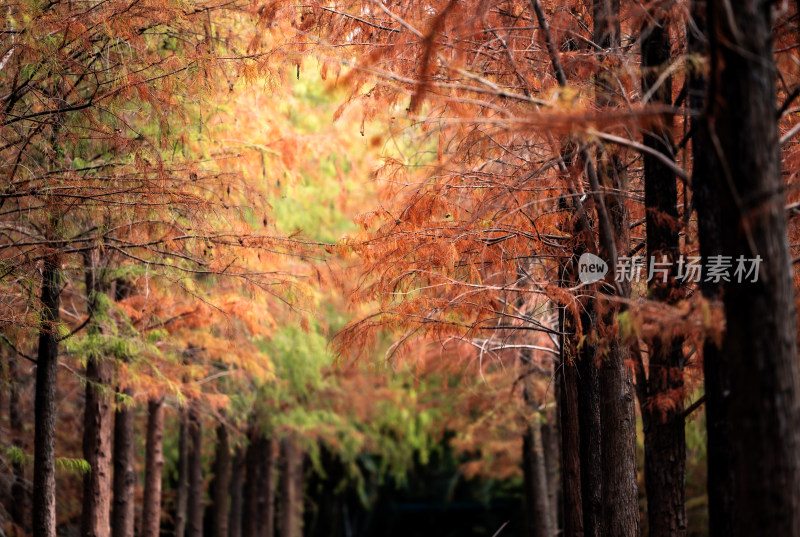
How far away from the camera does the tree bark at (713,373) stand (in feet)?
15.5

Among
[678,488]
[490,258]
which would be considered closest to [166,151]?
[490,258]

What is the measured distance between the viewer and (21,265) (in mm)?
7344

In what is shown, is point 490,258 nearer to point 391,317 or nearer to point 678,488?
point 391,317

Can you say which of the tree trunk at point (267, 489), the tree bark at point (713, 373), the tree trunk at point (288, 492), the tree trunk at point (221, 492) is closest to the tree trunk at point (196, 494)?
the tree trunk at point (221, 492)

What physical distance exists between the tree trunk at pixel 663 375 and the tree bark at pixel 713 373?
12.2 inches

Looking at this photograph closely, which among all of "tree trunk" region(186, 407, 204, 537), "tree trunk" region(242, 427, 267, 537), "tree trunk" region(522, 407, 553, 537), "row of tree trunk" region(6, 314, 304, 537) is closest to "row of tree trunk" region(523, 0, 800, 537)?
"row of tree trunk" region(6, 314, 304, 537)

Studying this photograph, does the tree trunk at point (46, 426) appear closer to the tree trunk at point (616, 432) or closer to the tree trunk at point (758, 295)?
the tree trunk at point (616, 432)

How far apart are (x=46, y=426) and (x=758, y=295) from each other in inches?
296

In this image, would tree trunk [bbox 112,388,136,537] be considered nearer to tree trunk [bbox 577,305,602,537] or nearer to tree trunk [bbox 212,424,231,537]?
tree trunk [bbox 212,424,231,537]

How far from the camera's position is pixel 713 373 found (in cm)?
480

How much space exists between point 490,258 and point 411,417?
1609 centimetres

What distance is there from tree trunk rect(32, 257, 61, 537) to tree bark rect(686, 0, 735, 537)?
6.32 metres

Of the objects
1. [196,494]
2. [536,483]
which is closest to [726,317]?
[536,483]

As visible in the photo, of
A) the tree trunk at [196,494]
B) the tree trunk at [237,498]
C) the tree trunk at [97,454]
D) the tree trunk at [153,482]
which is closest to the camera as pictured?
the tree trunk at [97,454]
